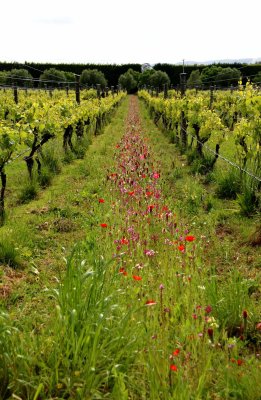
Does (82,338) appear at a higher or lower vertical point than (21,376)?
higher

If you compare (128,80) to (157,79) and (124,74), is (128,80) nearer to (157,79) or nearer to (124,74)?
(124,74)

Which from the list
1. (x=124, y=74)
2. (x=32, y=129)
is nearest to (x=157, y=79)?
(x=124, y=74)

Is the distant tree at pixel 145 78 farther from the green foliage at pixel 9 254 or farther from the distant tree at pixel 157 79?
the green foliage at pixel 9 254

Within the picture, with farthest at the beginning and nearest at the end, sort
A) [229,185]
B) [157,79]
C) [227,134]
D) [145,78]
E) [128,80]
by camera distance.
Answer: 1. [128,80]
2. [145,78]
3. [157,79]
4. [227,134]
5. [229,185]

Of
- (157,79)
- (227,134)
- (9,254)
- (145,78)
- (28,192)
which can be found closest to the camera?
(9,254)

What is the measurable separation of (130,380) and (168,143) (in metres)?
12.2

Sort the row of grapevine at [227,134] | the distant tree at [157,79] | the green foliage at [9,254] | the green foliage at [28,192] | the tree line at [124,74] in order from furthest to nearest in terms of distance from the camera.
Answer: the distant tree at [157,79] < the tree line at [124,74] < the green foliage at [28,192] < the row of grapevine at [227,134] < the green foliage at [9,254]

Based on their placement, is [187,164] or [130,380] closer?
[130,380]

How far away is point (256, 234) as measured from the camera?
17.0 feet

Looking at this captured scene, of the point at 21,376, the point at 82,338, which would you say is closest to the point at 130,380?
the point at 82,338

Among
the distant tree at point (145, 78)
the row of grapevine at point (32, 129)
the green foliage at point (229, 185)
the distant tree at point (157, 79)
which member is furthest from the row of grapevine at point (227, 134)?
the distant tree at point (145, 78)

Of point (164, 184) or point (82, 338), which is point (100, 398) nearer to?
point (82, 338)

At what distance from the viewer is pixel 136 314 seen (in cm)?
330

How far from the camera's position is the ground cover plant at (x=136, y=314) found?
2.47 metres
